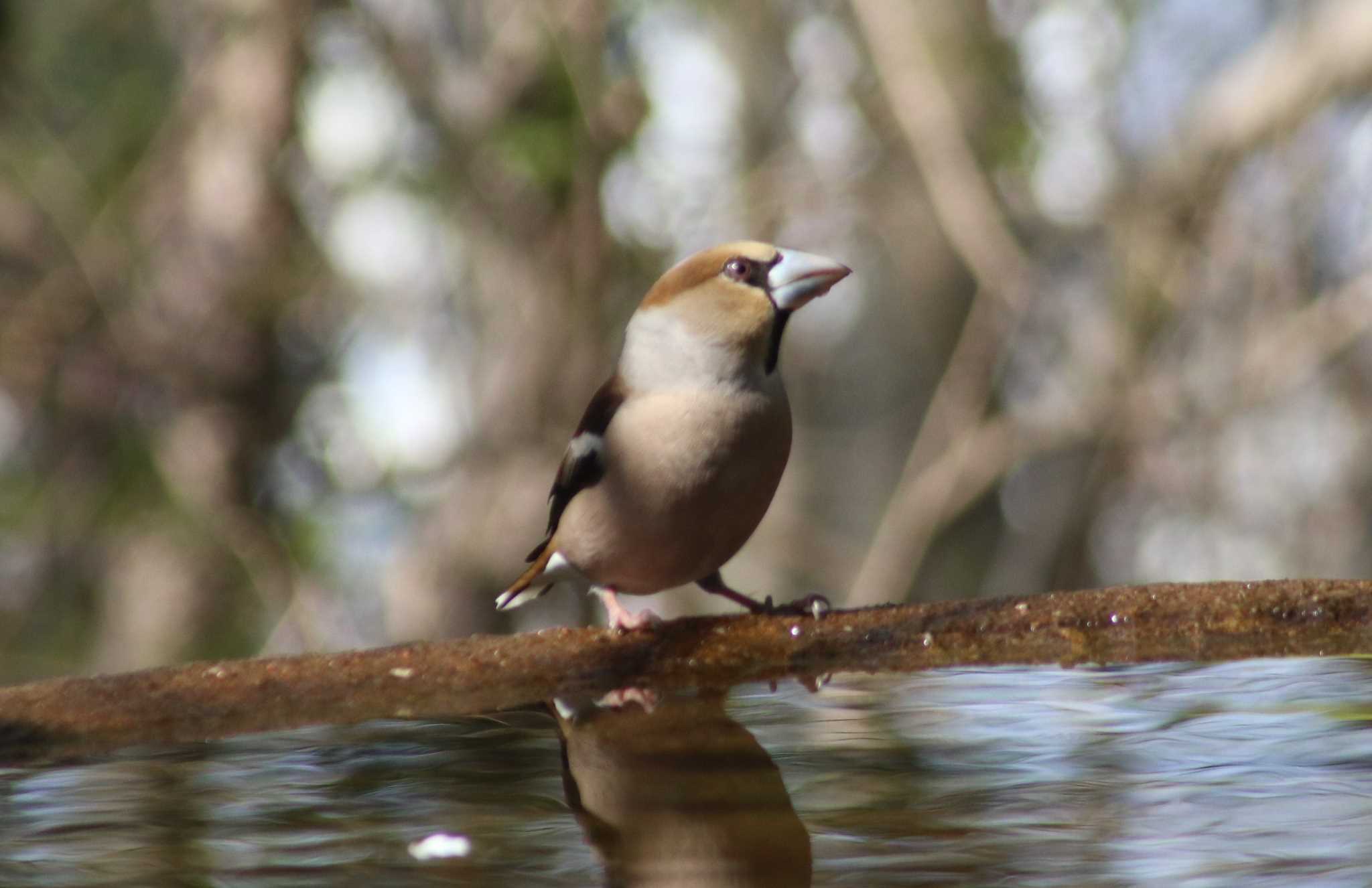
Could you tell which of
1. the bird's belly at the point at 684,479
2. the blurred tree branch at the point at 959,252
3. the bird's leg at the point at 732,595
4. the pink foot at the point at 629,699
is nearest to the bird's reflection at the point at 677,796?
the pink foot at the point at 629,699

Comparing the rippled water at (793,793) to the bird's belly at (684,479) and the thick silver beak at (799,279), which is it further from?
the thick silver beak at (799,279)

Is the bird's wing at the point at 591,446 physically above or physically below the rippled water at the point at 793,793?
above

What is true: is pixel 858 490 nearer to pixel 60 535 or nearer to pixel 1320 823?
pixel 60 535

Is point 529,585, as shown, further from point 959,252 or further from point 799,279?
point 959,252

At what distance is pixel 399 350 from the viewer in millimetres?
8125

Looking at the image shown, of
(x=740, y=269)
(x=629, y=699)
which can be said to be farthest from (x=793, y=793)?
(x=740, y=269)

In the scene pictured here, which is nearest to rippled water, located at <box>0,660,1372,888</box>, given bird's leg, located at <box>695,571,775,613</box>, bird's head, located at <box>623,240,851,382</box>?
bird's leg, located at <box>695,571,775,613</box>

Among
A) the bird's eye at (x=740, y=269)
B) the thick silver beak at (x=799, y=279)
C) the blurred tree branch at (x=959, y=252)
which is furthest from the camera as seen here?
the blurred tree branch at (x=959, y=252)

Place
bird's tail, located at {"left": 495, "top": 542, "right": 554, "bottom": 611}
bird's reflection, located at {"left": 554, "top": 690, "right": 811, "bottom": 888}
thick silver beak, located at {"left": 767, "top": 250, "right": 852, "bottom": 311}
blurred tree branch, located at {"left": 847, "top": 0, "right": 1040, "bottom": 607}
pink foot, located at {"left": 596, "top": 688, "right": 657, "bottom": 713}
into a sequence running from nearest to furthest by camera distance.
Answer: bird's reflection, located at {"left": 554, "top": 690, "right": 811, "bottom": 888} < pink foot, located at {"left": 596, "top": 688, "right": 657, "bottom": 713} < thick silver beak, located at {"left": 767, "top": 250, "right": 852, "bottom": 311} < bird's tail, located at {"left": 495, "top": 542, "right": 554, "bottom": 611} < blurred tree branch, located at {"left": 847, "top": 0, "right": 1040, "bottom": 607}

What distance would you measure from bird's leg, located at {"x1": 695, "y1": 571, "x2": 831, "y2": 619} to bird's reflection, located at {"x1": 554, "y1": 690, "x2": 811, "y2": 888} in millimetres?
409

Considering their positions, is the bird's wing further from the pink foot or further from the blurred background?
the blurred background

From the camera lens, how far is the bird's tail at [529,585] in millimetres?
4027

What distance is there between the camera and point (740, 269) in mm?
3748

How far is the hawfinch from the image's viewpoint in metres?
3.53
